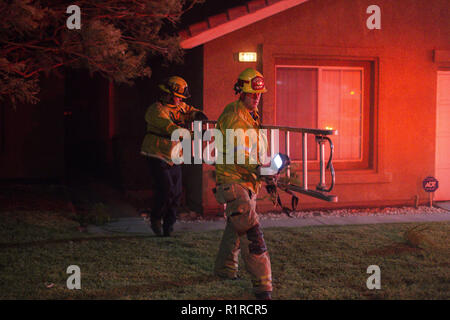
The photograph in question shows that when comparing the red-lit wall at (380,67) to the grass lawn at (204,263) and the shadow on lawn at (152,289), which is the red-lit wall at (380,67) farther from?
the shadow on lawn at (152,289)

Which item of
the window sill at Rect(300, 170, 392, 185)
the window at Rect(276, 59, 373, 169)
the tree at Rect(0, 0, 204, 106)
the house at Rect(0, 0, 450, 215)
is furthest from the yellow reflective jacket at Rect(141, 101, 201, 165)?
the window sill at Rect(300, 170, 392, 185)

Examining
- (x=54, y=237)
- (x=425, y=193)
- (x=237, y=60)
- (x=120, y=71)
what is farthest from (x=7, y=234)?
(x=425, y=193)

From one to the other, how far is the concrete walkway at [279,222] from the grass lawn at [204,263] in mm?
346

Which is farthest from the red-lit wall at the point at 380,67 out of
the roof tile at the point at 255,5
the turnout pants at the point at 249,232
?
the turnout pants at the point at 249,232

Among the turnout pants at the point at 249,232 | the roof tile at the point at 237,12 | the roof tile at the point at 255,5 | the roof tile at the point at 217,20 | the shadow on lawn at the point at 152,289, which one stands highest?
the roof tile at the point at 255,5

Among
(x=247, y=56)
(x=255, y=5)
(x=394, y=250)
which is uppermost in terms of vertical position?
Answer: (x=255, y=5)

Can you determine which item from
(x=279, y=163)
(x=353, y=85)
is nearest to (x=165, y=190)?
(x=279, y=163)

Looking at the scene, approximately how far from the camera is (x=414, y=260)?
6184mm

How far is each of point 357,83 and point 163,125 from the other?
4.34 metres

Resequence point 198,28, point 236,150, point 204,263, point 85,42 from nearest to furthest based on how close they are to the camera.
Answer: point 236,150 → point 204,263 → point 85,42 → point 198,28

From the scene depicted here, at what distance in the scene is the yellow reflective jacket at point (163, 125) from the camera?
277 inches

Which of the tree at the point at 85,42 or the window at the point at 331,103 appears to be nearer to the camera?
the tree at the point at 85,42

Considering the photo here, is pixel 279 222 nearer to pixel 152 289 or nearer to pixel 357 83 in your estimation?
pixel 357 83

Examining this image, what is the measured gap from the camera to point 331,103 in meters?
9.76
